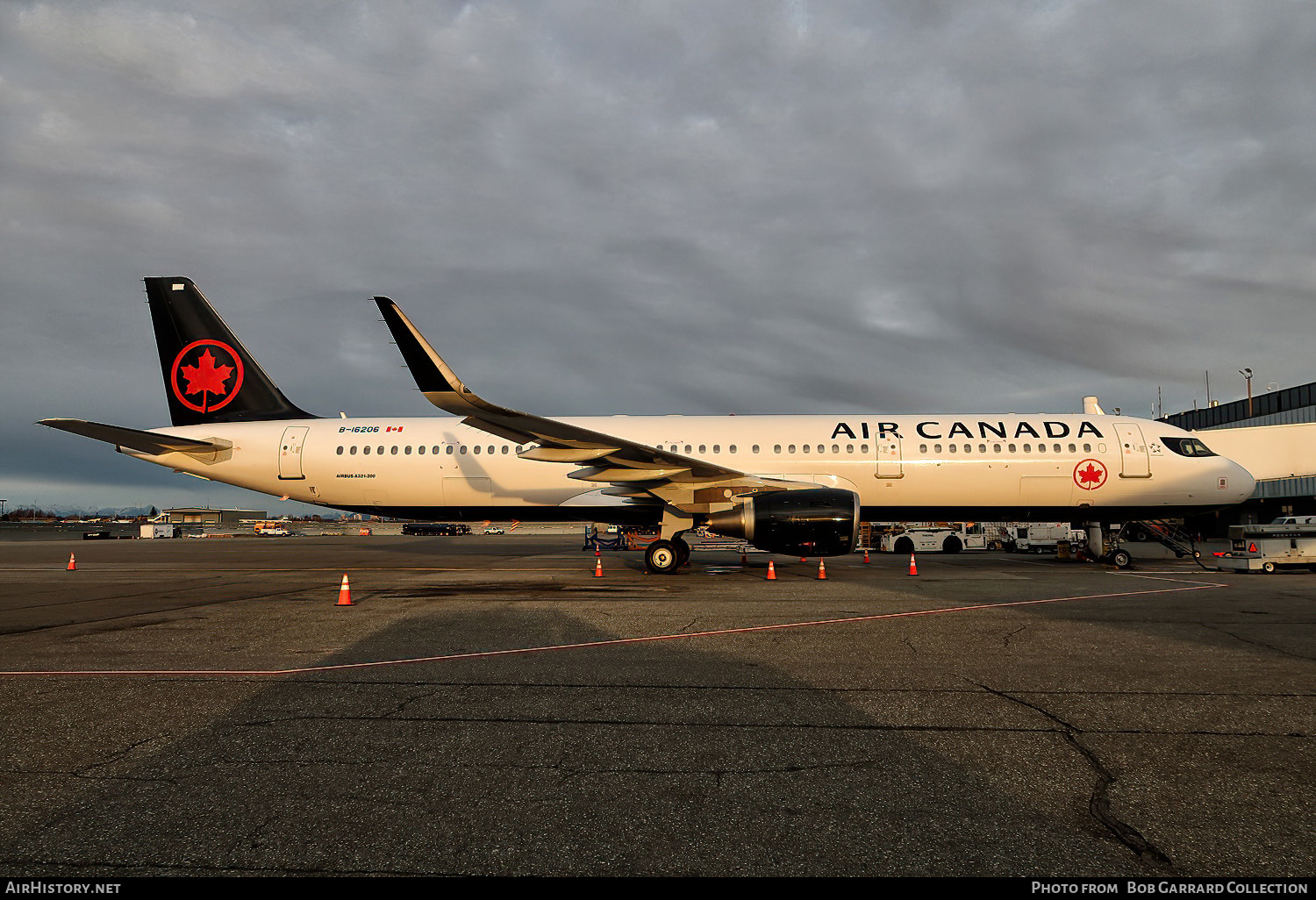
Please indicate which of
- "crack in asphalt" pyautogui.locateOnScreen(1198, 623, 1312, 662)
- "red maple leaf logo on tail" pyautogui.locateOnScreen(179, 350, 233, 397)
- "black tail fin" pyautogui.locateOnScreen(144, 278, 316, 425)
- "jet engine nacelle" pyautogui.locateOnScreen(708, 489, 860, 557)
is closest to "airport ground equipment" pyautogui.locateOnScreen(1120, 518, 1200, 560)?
"jet engine nacelle" pyautogui.locateOnScreen(708, 489, 860, 557)

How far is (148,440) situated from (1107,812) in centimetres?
→ 2124

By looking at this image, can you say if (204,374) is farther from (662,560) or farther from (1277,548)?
(1277,548)

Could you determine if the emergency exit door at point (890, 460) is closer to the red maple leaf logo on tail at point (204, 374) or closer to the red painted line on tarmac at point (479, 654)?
the red painted line on tarmac at point (479, 654)

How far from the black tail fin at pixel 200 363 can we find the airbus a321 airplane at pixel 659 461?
0.11 feet

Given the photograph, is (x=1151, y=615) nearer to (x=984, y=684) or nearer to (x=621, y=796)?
(x=984, y=684)

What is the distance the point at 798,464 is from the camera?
18062mm

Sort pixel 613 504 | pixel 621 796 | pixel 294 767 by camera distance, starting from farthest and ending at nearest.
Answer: pixel 613 504, pixel 294 767, pixel 621 796

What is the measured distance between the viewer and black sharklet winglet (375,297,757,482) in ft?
42.7

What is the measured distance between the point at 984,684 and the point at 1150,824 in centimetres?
270

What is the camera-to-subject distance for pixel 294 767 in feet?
13.1

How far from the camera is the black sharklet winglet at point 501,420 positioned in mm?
13023

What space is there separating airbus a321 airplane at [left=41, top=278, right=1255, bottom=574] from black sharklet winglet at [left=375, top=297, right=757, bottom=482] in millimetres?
103

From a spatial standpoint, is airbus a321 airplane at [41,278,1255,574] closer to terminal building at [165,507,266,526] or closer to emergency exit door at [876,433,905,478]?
emergency exit door at [876,433,905,478]
